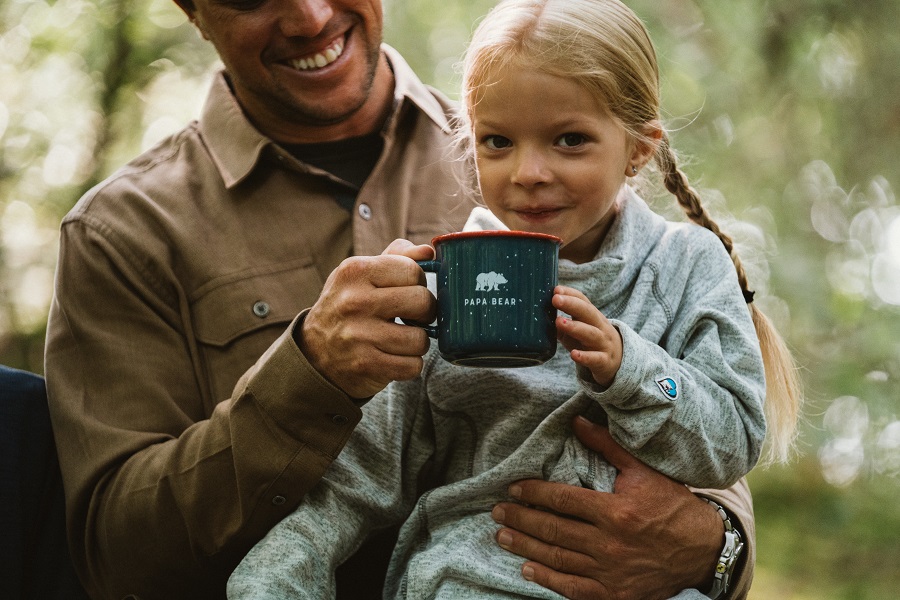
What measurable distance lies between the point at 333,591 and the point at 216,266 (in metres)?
0.80

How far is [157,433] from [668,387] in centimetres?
110

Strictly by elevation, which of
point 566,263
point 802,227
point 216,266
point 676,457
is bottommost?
point 802,227

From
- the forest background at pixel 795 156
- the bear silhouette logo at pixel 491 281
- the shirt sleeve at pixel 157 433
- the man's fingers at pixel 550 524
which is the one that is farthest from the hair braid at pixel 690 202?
the forest background at pixel 795 156

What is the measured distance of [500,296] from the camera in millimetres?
1559

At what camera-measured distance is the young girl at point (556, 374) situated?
5.77 ft

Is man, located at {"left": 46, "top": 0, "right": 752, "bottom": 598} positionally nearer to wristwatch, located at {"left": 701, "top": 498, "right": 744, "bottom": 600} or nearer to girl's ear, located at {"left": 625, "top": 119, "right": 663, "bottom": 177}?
wristwatch, located at {"left": 701, "top": 498, "right": 744, "bottom": 600}

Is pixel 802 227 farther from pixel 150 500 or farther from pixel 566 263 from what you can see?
pixel 150 500

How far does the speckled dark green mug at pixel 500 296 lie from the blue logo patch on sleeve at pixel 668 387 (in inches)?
7.6

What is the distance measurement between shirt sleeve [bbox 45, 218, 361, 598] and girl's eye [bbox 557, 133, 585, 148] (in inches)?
22.8

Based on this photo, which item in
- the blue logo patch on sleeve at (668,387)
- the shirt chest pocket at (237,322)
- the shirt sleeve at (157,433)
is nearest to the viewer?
the blue logo patch on sleeve at (668,387)

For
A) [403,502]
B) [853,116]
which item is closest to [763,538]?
[853,116]

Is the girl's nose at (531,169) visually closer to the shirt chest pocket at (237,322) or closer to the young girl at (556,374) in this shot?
the young girl at (556,374)

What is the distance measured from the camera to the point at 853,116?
5.19 metres

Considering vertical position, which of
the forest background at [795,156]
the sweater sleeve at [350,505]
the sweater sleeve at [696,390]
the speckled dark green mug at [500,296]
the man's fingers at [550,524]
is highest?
the speckled dark green mug at [500,296]
